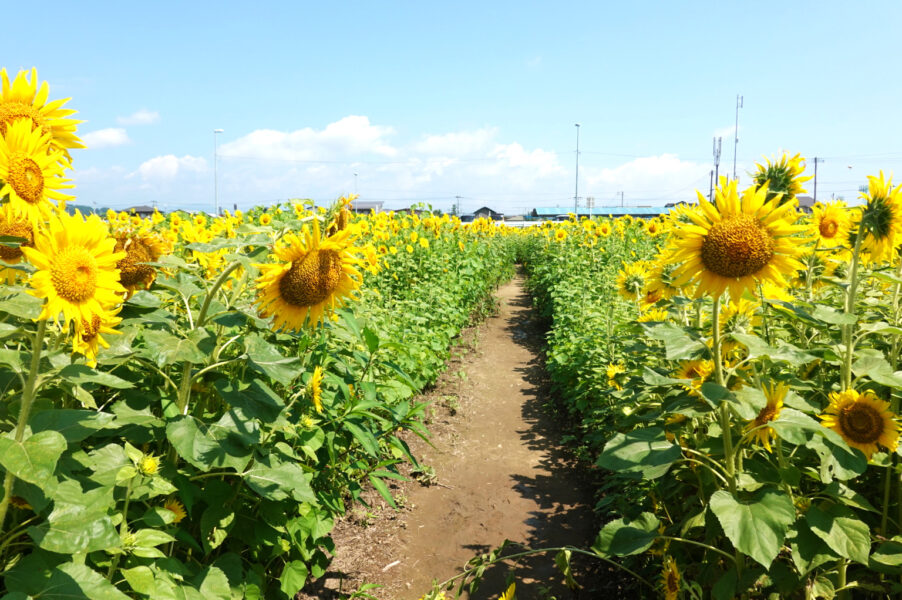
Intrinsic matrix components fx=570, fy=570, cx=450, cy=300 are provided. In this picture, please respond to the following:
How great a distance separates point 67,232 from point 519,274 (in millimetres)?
18865

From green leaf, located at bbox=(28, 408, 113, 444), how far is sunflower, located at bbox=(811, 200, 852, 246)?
125 inches

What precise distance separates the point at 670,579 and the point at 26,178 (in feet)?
8.62

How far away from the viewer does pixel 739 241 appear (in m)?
1.87

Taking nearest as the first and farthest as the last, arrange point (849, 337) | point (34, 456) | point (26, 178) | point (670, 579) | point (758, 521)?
point (34, 456) < point (26, 178) < point (758, 521) < point (849, 337) < point (670, 579)

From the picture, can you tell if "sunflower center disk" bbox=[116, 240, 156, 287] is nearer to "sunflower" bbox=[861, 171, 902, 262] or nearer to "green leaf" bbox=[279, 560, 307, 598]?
"green leaf" bbox=[279, 560, 307, 598]

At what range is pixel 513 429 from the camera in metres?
5.68

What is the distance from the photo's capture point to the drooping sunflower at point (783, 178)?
2035 millimetres

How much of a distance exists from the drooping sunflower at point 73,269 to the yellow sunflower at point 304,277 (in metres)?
0.48

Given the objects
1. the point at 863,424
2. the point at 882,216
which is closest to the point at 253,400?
the point at 863,424

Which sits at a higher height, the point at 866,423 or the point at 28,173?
the point at 28,173

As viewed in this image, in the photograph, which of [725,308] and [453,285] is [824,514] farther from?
[453,285]

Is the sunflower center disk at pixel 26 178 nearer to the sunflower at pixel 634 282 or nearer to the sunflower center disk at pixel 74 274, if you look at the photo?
the sunflower center disk at pixel 74 274

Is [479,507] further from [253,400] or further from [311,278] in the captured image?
[311,278]

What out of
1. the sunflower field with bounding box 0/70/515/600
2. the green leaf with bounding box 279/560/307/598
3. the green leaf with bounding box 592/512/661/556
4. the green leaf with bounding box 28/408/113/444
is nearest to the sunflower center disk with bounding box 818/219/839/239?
the green leaf with bounding box 592/512/661/556
